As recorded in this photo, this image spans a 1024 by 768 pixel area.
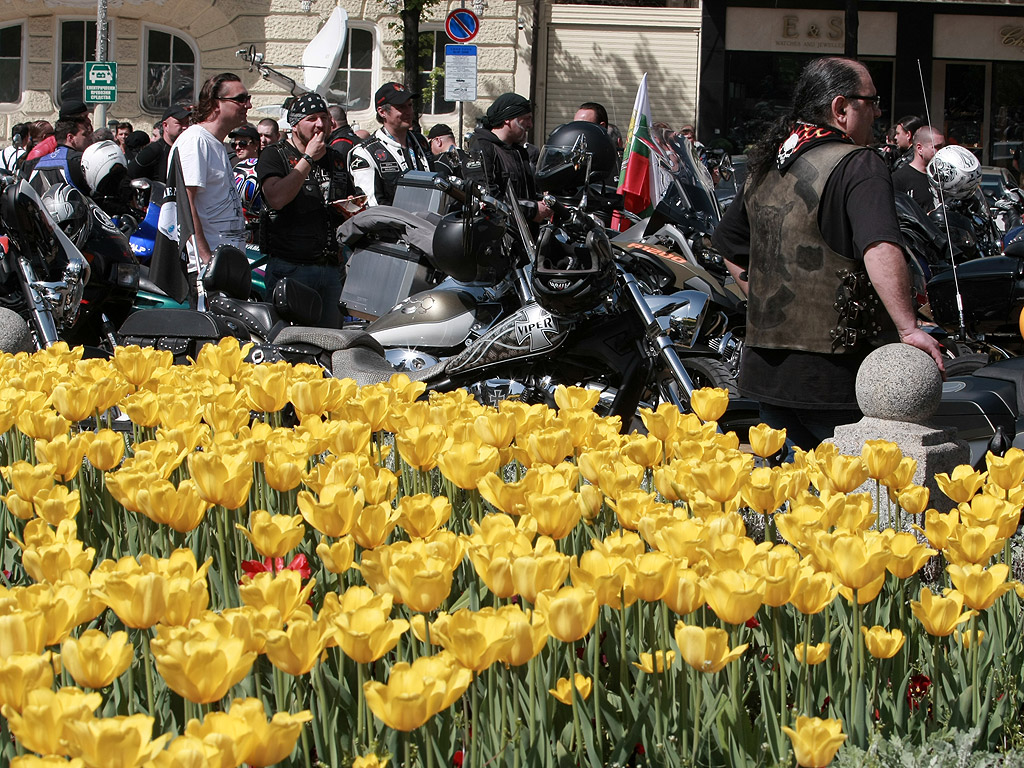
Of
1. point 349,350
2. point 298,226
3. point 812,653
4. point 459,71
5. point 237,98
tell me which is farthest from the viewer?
point 459,71

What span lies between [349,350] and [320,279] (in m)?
1.69

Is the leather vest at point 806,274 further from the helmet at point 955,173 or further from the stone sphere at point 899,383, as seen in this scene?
the helmet at point 955,173

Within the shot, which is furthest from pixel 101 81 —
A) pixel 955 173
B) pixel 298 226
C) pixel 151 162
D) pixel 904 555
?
pixel 904 555

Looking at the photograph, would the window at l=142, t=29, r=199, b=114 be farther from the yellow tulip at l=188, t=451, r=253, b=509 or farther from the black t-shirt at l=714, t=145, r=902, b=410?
the yellow tulip at l=188, t=451, r=253, b=509

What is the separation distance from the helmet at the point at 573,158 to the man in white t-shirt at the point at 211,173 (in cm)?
150

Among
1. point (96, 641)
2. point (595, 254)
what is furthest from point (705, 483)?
point (595, 254)

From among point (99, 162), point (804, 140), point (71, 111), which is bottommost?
point (804, 140)

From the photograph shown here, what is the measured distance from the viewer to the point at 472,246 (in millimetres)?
5707

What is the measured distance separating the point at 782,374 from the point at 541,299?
4.89ft

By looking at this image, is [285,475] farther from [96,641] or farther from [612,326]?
[612,326]

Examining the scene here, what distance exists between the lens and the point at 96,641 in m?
1.41

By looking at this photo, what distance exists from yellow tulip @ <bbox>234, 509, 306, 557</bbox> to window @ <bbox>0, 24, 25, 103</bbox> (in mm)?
21674

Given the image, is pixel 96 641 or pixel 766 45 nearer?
pixel 96 641

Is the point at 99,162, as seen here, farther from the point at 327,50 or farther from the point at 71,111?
the point at 327,50
